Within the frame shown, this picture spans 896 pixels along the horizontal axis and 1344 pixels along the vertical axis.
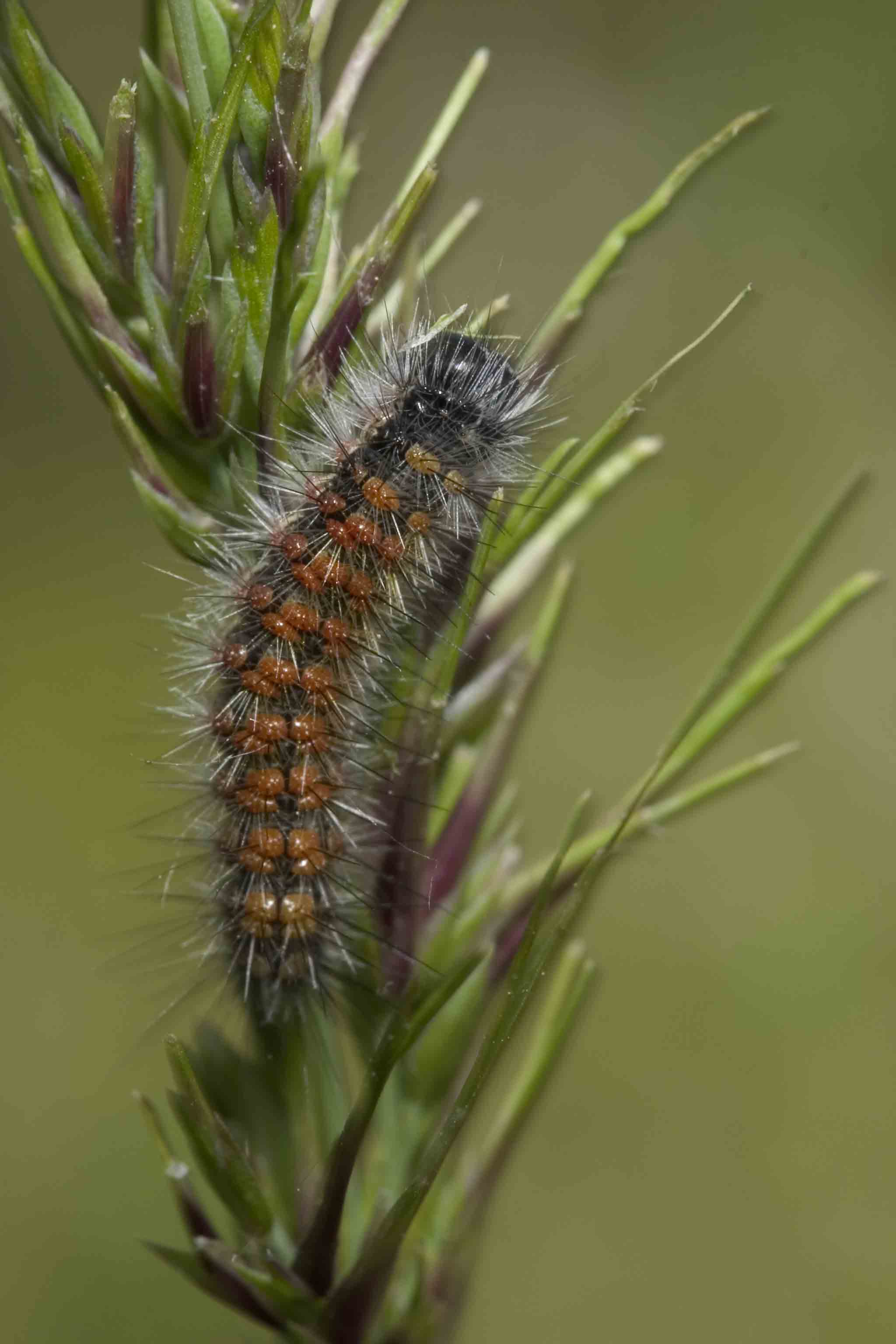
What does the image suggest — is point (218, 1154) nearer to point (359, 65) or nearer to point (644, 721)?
point (359, 65)

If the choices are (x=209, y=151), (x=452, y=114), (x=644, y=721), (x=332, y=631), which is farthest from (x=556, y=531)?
(x=644, y=721)

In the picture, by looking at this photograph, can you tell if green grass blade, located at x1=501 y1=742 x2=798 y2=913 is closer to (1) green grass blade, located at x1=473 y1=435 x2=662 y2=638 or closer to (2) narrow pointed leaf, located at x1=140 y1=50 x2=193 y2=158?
(1) green grass blade, located at x1=473 y1=435 x2=662 y2=638

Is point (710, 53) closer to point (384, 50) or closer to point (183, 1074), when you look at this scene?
point (384, 50)

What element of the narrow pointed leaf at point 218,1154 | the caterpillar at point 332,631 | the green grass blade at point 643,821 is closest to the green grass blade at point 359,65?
the caterpillar at point 332,631

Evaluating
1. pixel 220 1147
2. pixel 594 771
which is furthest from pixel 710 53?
pixel 220 1147

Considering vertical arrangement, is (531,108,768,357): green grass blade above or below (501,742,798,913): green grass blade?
above

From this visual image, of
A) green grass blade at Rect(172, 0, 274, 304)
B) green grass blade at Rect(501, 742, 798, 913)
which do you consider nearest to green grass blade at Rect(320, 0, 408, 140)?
green grass blade at Rect(172, 0, 274, 304)
